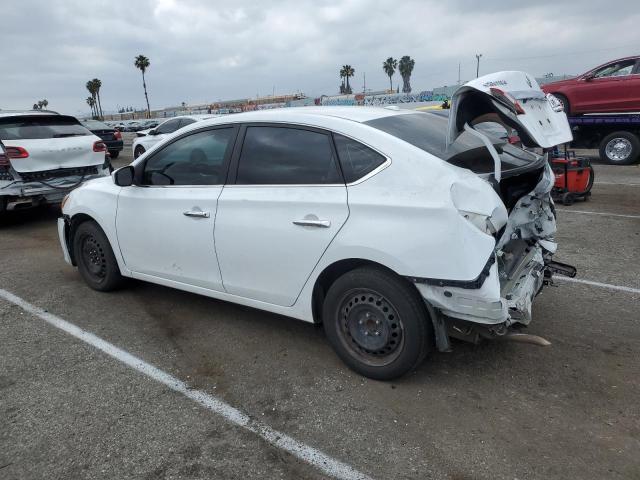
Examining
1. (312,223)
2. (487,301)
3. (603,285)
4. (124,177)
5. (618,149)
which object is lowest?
(603,285)

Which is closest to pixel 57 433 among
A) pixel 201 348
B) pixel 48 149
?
pixel 201 348

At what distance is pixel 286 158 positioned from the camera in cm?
346

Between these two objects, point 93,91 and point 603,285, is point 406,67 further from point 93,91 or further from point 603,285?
point 603,285

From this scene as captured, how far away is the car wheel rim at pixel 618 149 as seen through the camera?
489 inches

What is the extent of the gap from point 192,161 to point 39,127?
210 inches

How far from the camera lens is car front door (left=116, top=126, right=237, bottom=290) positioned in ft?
12.4

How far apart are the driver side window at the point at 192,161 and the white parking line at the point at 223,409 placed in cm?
135

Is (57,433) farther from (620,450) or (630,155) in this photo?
(630,155)

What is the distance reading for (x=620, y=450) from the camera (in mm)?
2557

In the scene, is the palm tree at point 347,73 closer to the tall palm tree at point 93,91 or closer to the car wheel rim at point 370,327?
the tall palm tree at point 93,91

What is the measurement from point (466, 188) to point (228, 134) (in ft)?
6.07

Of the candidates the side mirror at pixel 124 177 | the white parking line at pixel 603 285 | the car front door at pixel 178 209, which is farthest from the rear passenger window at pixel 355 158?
the white parking line at pixel 603 285

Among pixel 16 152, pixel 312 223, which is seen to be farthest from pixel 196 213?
pixel 16 152

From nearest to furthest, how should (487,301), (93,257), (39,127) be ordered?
(487,301) → (93,257) → (39,127)
